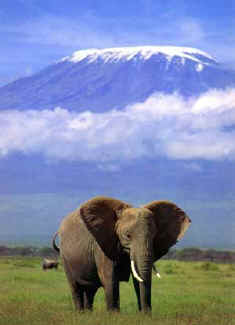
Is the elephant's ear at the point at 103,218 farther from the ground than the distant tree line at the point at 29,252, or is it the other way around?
the elephant's ear at the point at 103,218

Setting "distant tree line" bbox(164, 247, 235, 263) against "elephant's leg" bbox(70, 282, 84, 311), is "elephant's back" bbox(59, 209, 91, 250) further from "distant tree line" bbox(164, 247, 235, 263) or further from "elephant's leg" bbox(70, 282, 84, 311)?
"distant tree line" bbox(164, 247, 235, 263)

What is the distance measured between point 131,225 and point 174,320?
2221 millimetres

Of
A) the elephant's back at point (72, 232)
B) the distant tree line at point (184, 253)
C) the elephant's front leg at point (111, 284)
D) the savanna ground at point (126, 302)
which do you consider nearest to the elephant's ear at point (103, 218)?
the elephant's front leg at point (111, 284)

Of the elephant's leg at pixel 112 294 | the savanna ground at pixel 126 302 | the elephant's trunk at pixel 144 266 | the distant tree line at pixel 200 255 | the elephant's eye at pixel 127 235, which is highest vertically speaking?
the elephant's eye at pixel 127 235

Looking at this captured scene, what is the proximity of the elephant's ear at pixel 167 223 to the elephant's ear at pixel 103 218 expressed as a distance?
644 mm

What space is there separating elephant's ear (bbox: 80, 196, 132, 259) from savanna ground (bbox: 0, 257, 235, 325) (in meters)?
1.53

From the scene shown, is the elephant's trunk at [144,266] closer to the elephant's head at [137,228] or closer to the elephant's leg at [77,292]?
the elephant's head at [137,228]

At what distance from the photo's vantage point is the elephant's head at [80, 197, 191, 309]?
1533 cm

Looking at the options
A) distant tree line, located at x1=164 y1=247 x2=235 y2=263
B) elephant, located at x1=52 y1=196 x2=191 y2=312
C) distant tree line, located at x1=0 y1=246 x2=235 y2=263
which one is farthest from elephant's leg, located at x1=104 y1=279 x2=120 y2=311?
distant tree line, located at x1=0 y1=246 x2=235 y2=263

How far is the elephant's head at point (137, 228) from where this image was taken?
15328mm

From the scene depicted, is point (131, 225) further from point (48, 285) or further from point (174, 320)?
point (48, 285)

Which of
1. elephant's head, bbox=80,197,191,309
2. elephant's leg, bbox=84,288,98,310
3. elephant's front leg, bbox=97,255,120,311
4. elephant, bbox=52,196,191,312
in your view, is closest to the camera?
elephant's head, bbox=80,197,191,309

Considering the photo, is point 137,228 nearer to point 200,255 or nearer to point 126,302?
point 126,302

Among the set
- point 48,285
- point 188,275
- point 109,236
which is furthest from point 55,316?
point 188,275
